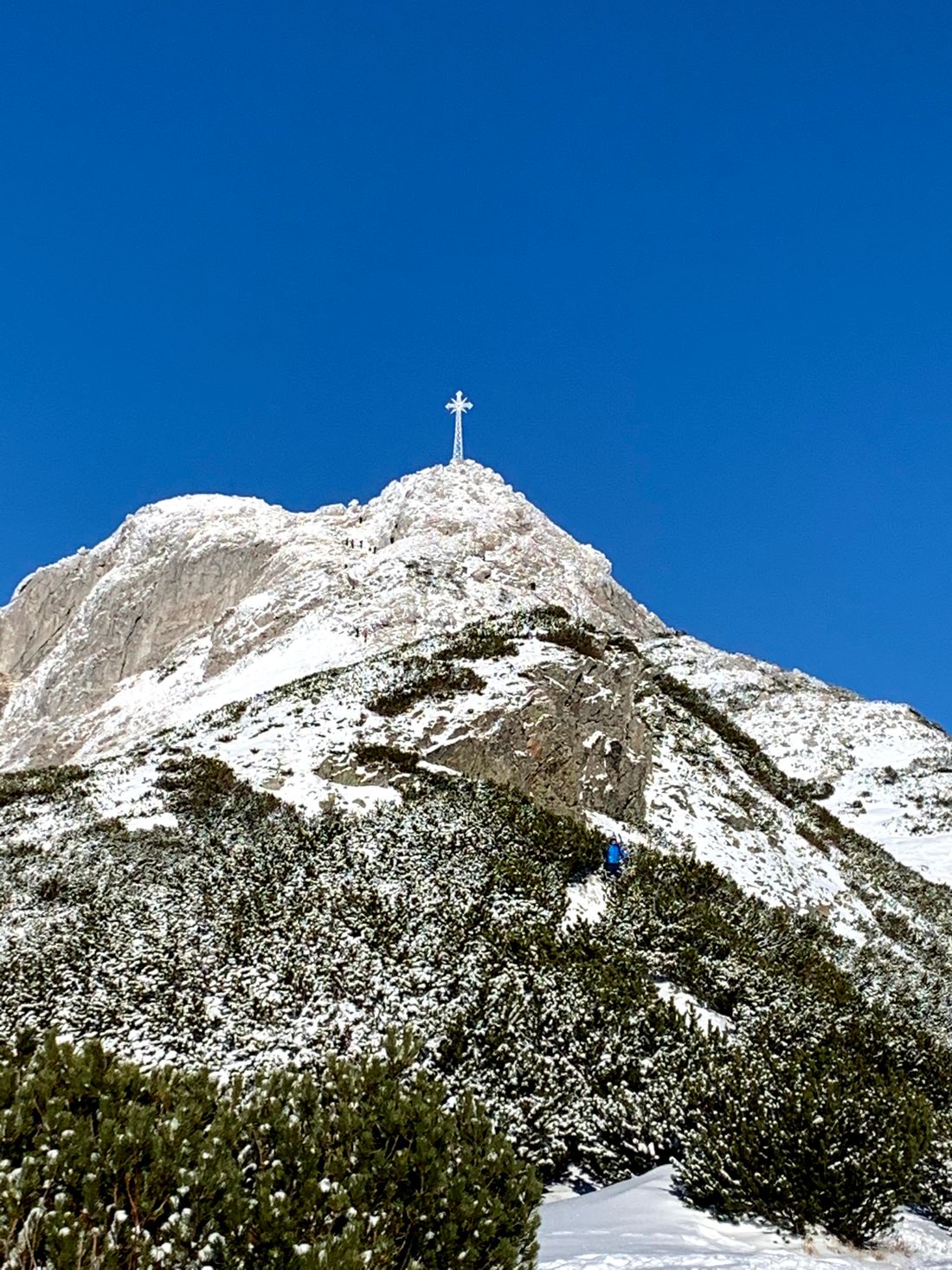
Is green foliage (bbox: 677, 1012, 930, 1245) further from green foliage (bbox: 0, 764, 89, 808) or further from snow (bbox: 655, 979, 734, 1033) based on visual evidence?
green foliage (bbox: 0, 764, 89, 808)

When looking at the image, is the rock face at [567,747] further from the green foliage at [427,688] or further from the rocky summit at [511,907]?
the green foliage at [427,688]

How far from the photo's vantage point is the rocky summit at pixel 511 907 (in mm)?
10312

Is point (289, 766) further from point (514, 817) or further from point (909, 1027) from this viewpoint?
point (909, 1027)

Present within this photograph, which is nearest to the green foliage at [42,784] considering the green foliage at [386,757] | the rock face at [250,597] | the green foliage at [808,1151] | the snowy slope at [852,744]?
the green foliage at [386,757]

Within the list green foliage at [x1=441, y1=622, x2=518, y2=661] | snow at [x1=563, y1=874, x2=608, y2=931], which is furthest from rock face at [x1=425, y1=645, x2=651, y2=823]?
snow at [x1=563, y1=874, x2=608, y2=931]

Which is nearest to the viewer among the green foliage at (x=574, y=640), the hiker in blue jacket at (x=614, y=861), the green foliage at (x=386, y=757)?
the hiker in blue jacket at (x=614, y=861)

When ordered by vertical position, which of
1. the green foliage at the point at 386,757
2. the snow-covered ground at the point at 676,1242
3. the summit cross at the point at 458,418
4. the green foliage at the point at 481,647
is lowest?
the snow-covered ground at the point at 676,1242

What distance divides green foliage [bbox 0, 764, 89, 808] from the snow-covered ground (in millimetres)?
17056

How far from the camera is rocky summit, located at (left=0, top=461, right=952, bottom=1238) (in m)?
10.3

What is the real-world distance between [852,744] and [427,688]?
41.9m

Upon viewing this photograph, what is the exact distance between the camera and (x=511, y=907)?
14.3m

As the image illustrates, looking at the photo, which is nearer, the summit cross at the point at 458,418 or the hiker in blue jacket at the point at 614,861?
the hiker in blue jacket at the point at 614,861

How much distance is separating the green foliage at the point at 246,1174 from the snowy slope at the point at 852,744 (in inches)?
1330

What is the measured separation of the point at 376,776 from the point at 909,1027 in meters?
11.6
